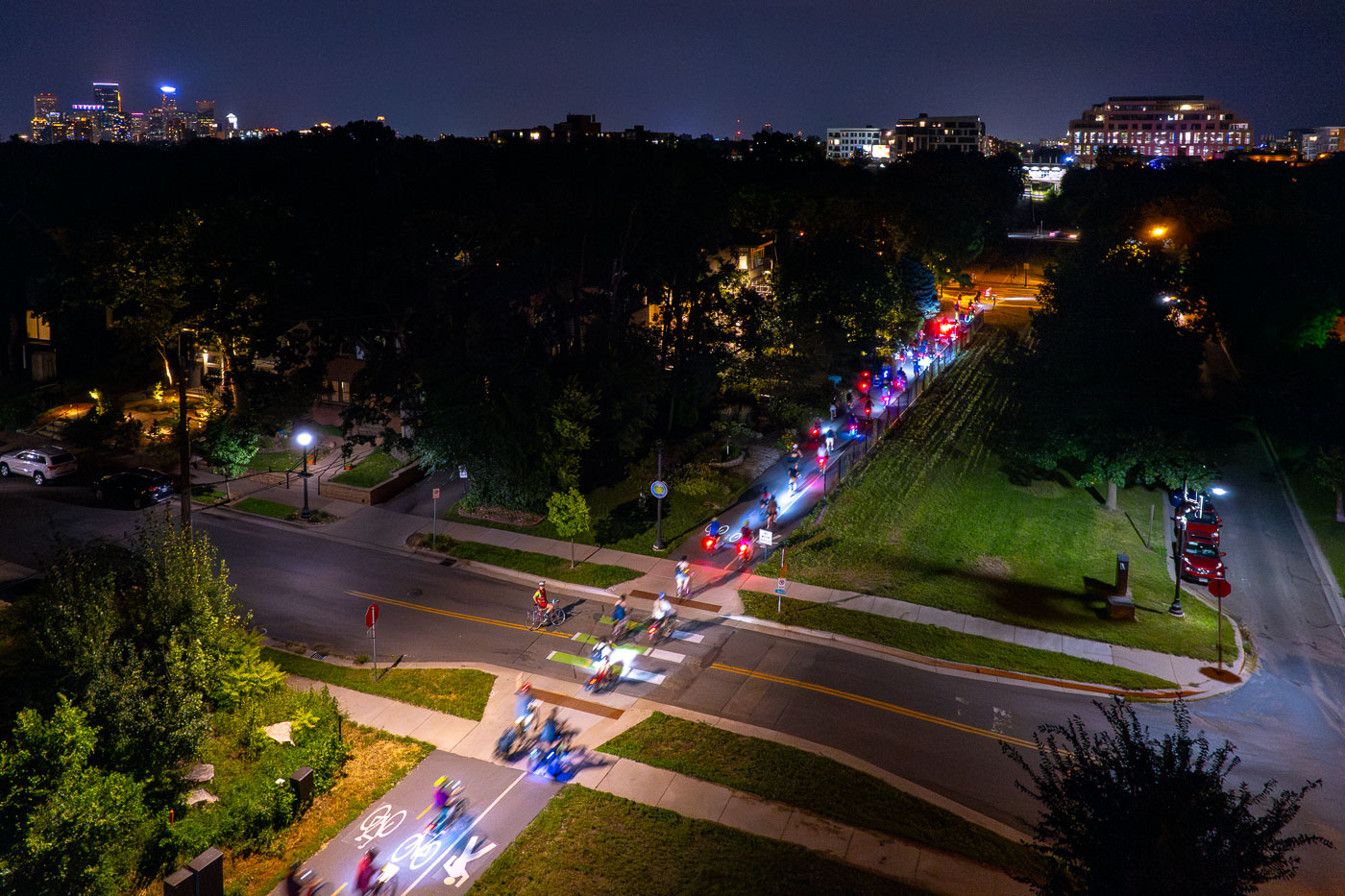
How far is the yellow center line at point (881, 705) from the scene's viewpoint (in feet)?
56.0

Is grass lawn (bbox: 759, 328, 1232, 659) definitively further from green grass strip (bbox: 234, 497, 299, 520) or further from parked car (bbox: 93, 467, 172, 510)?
parked car (bbox: 93, 467, 172, 510)

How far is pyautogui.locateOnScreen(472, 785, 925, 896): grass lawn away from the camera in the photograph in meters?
12.8

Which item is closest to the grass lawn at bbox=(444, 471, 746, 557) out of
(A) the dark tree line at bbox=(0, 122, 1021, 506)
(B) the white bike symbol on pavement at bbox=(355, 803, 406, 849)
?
(A) the dark tree line at bbox=(0, 122, 1021, 506)

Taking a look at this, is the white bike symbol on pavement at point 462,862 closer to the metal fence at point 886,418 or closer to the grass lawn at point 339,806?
the grass lawn at point 339,806

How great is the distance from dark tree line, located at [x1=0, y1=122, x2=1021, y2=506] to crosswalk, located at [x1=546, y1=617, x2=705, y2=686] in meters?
8.83

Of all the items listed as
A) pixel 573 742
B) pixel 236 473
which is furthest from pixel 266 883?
pixel 236 473

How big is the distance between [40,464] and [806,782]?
3259 centimetres

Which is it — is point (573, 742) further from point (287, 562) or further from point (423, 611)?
point (287, 562)

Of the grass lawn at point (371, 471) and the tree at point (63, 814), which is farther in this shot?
the grass lawn at point (371, 471)

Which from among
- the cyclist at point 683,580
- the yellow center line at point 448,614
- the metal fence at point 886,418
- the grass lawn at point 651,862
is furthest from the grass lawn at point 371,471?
the grass lawn at point 651,862

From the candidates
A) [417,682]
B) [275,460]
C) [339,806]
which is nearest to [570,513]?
[417,682]

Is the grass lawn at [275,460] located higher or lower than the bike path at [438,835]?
higher

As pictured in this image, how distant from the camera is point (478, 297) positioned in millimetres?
35750

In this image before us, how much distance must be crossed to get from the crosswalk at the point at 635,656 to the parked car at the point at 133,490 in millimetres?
19056
